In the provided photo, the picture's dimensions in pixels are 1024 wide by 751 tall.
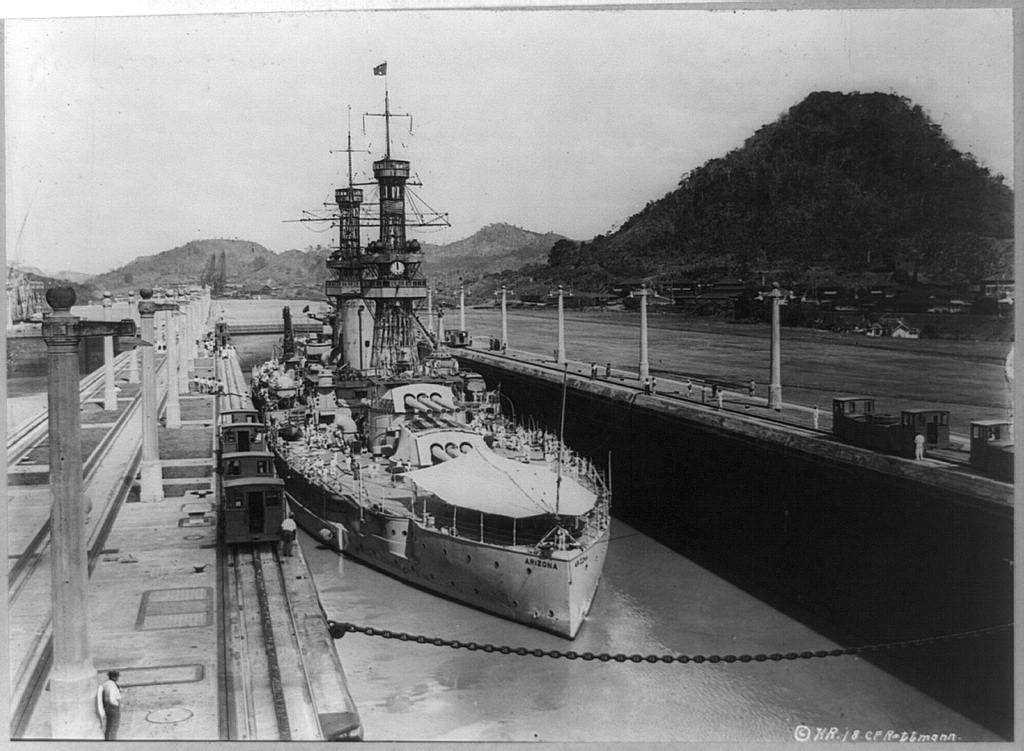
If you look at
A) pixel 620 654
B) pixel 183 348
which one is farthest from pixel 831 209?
pixel 183 348

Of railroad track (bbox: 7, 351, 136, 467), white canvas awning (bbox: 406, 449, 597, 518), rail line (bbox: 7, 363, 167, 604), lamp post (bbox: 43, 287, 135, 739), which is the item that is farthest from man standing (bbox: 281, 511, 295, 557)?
lamp post (bbox: 43, 287, 135, 739)

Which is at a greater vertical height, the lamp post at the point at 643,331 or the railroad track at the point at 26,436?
the lamp post at the point at 643,331

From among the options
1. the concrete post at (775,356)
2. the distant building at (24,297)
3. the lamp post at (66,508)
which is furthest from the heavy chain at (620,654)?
the concrete post at (775,356)

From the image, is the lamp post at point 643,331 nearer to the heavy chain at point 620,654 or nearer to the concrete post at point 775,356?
the concrete post at point 775,356

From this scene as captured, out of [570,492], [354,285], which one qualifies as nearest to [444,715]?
[570,492]

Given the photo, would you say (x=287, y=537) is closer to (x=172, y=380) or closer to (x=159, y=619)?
Result: (x=159, y=619)

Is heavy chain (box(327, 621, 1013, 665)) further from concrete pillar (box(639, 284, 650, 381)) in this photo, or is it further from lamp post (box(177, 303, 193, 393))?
lamp post (box(177, 303, 193, 393))

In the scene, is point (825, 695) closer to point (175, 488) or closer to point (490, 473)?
point (490, 473)
